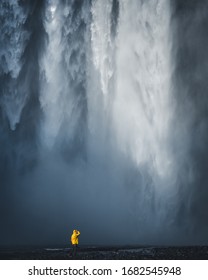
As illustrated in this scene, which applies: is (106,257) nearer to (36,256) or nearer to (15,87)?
(36,256)

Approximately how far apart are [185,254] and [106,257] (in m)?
4.43

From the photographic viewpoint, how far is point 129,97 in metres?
50.2

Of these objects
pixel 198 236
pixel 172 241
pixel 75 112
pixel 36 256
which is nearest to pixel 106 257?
pixel 36 256

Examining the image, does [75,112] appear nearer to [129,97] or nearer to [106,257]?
[129,97]

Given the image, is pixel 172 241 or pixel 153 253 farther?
pixel 172 241
